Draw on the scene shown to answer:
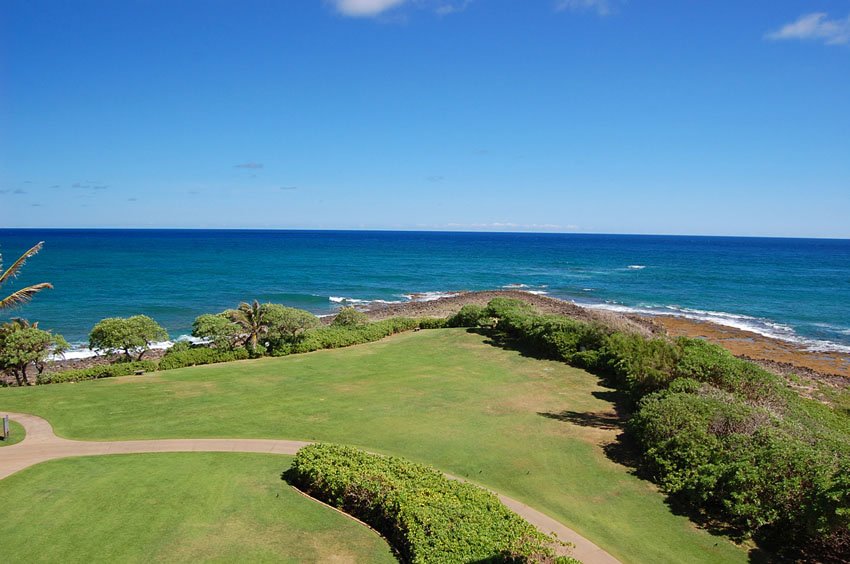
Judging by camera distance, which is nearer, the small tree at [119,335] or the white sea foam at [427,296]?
the small tree at [119,335]

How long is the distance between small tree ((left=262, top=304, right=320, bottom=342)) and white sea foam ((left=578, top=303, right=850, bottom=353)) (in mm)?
38861

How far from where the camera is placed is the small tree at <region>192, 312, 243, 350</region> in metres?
28.7

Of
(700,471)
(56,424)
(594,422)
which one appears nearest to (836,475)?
(700,471)

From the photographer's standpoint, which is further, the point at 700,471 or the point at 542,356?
the point at 542,356

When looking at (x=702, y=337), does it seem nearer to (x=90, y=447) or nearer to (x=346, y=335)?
(x=346, y=335)

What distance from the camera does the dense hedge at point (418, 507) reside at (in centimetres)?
1082

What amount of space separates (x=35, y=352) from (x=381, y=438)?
18.8 m

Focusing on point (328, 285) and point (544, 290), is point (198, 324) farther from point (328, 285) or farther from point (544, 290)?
point (544, 290)

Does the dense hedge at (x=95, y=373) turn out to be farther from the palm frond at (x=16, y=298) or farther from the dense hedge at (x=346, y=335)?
the palm frond at (x=16, y=298)

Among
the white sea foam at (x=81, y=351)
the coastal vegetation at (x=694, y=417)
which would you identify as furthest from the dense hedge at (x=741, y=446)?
the white sea foam at (x=81, y=351)

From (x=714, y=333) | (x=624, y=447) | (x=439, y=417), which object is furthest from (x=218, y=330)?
(x=714, y=333)

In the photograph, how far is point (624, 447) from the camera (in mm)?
17531

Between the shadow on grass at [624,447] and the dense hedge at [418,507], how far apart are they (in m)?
4.69

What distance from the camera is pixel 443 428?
62.4 feet
